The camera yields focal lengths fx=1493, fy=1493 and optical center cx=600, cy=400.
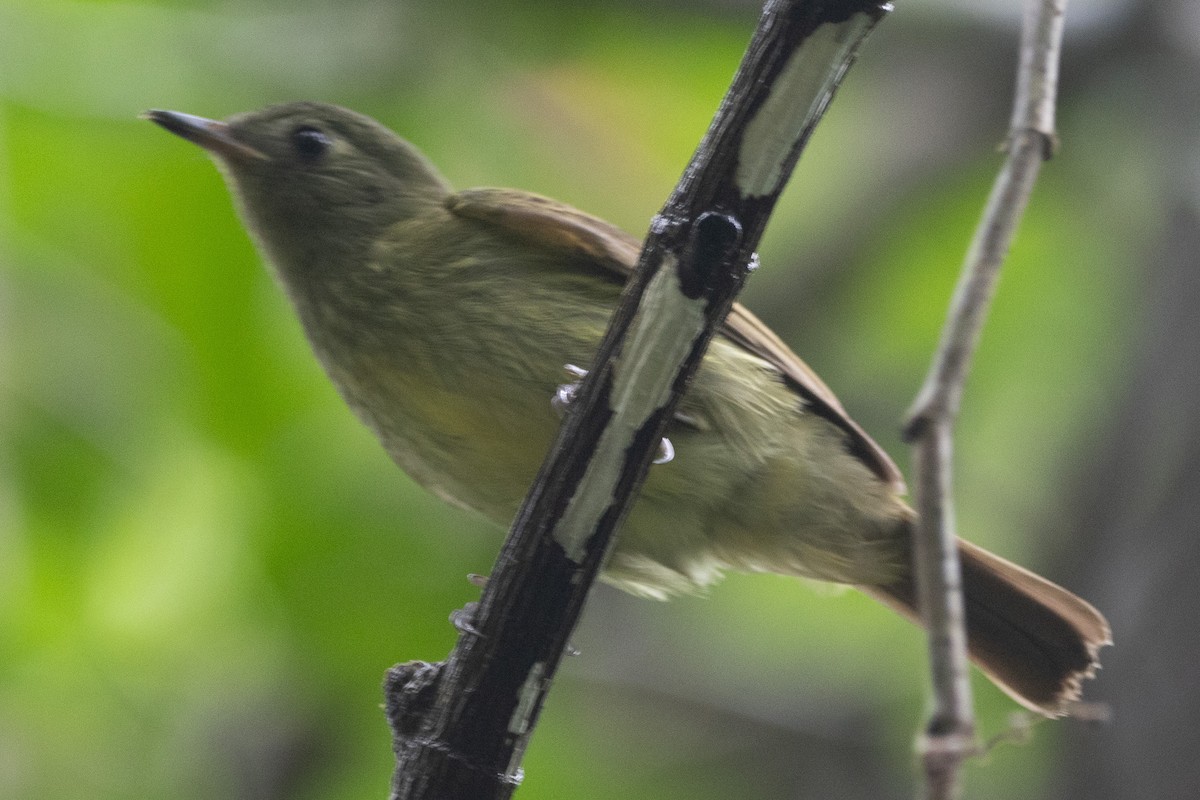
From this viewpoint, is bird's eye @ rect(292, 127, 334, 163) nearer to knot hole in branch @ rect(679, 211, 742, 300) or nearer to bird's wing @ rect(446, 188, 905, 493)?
bird's wing @ rect(446, 188, 905, 493)

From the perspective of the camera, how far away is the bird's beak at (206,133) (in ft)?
11.0

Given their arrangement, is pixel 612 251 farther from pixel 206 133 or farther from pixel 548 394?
pixel 206 133

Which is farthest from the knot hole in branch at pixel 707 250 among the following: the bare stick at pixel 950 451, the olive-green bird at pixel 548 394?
the olive-green bird at pixel 548 394

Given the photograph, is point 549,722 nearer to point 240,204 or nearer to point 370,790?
point 370,790

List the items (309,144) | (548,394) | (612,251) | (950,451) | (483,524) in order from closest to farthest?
(950,451), (548,394), (612,251), (309,144), (483,524)

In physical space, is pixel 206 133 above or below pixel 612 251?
below

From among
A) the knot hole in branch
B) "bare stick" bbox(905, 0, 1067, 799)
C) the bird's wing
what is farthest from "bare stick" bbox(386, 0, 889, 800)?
the bird's wing

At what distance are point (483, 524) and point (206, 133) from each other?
4.73 feet

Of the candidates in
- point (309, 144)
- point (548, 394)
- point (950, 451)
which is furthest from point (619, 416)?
point (309, 144)

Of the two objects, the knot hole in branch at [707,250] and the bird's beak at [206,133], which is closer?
the knot hole in branch at [707,250]

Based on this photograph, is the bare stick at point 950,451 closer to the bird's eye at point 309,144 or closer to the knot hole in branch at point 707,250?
the knot hole in branch at point 707,250

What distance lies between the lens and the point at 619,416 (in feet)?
6.84

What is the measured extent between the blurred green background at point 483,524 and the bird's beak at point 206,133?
0.62m

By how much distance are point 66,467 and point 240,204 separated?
92cm
